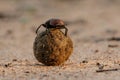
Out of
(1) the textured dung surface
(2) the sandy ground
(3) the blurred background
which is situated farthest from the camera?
(3) the blurred background

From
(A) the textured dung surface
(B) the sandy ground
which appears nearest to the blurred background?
(B) the sandy ground

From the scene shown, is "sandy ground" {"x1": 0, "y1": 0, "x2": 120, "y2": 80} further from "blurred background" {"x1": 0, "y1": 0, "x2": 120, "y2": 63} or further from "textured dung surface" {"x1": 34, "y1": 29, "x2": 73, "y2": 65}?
"textured dung surface" {"x1": 34, "y1": 29, "x2": 73, "y2": 65}

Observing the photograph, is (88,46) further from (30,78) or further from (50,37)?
(30,78)

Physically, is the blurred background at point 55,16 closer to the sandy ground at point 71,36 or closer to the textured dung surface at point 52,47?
the sandy ground at point 71,36

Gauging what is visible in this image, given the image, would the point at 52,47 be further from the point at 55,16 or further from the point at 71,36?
the point at 55,16

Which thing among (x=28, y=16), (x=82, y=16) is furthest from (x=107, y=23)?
(x=28, y=16)

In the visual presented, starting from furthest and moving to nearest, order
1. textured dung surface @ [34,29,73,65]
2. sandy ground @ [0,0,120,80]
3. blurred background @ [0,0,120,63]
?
blurred background @ [0,0,120,63] → textured dung surface @ [34,29,73,65] → sandy ground @ [0,0,120,80]

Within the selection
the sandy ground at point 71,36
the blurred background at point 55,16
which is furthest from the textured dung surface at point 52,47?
the blurred background at point 55,16
